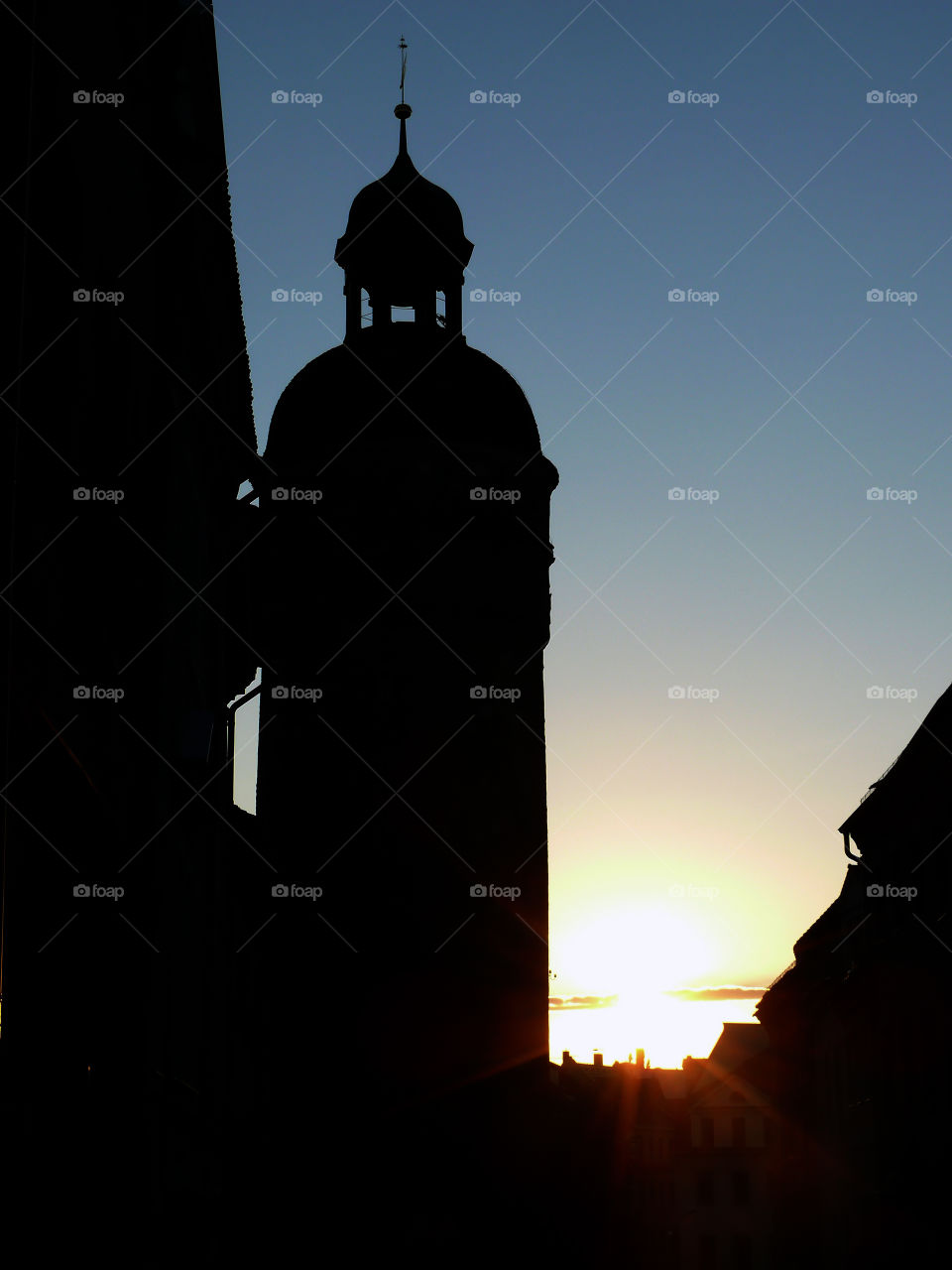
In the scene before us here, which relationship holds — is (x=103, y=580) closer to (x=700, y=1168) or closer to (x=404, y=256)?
(x=404, y=256)

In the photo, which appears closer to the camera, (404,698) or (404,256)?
(404,698)

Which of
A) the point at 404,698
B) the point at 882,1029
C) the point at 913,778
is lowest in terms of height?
the point at 882,1029

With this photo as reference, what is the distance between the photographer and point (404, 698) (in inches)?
1033

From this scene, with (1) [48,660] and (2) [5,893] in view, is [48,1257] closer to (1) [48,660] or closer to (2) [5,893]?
(2) [5,893]

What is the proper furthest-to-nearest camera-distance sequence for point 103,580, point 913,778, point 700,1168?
point 700,1168
point 913,778
point 103,580

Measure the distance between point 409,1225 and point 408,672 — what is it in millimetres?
9057

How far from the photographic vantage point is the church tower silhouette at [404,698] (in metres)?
25.4

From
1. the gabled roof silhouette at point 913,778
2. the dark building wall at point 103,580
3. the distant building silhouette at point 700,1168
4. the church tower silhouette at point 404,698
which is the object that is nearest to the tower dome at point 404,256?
the church tower silhouette at point 404,698

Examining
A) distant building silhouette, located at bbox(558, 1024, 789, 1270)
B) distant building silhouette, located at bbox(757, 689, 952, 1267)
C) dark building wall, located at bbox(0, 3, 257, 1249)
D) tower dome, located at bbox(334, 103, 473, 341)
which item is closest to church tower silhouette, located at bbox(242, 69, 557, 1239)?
tower dome, located at bbox(334, 103, 473, 341)

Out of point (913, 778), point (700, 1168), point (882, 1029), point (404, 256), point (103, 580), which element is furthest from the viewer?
point (700, 1168)

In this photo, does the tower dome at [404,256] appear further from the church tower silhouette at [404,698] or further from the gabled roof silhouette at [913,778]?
the gabled roof silhouette at [913,778]

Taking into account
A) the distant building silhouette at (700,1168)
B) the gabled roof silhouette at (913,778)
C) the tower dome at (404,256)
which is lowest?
the distant building silhouette at (700,1168)

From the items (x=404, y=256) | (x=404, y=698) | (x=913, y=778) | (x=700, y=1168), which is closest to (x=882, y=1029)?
(x=913, y=778)

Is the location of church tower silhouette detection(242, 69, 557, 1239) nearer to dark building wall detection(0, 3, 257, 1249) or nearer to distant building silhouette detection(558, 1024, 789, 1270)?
dark building wall detection(0, 3, 257, 1249)
